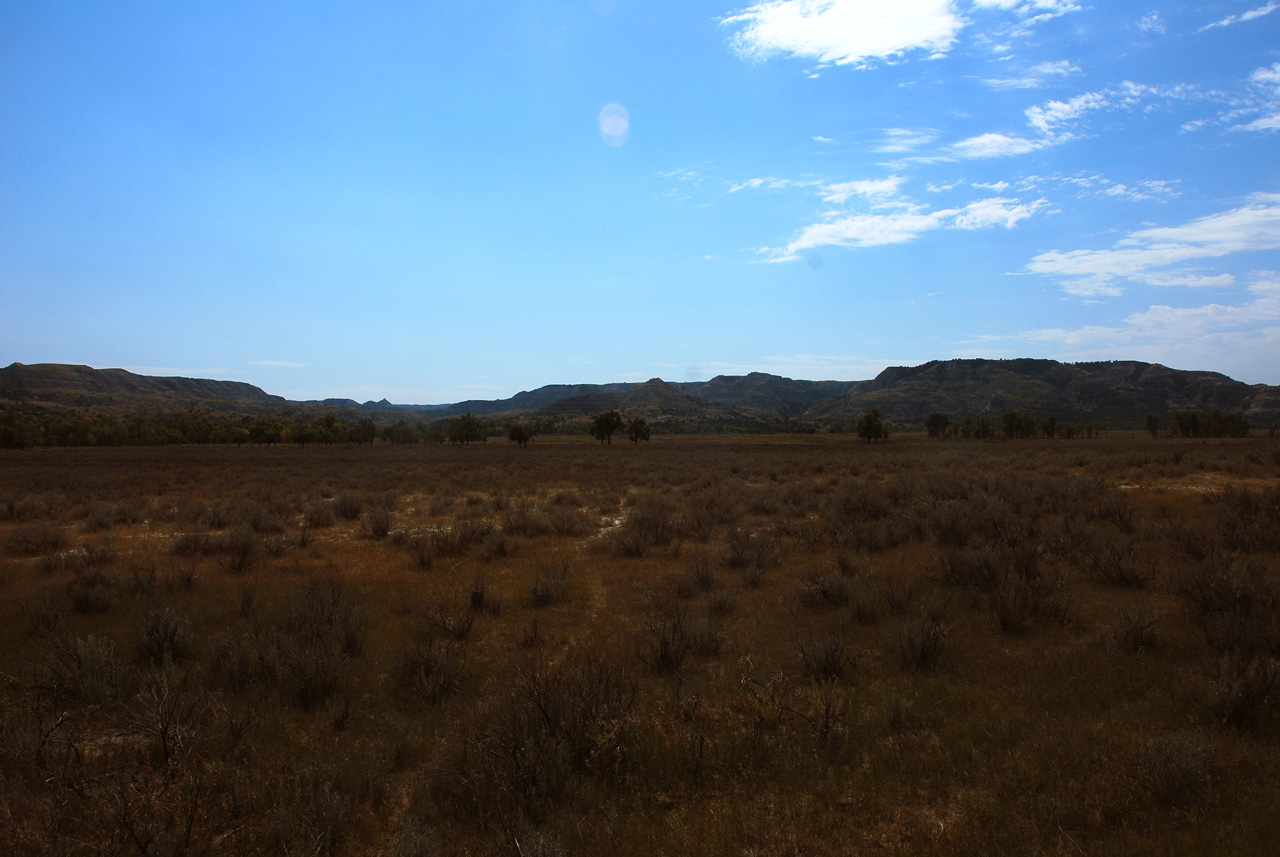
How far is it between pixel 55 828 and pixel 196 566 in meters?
10.6

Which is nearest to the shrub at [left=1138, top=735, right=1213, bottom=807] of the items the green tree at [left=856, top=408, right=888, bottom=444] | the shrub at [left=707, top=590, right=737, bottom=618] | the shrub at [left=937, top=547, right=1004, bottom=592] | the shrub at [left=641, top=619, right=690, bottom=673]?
the shrub at [left=641, top=619, right=690, bottom=673]

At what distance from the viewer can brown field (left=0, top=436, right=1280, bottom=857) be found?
4301 mm

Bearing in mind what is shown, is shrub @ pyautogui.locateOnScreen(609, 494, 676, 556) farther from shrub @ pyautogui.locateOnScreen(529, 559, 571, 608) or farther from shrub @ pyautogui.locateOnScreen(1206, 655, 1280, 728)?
shrub @ pyautogui.locateOnScreen(1206, 655, 1280, 728)

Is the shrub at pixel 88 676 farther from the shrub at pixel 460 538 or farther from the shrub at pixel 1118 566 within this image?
the shrub at pixel 1118 566

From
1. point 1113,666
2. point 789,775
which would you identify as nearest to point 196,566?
point 789,775

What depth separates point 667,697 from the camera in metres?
6.37

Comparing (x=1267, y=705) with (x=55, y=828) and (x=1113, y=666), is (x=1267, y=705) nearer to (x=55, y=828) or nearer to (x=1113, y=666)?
(x=1113, y=666)

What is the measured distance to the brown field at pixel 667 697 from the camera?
4.30 m

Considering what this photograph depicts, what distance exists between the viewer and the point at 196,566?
1270 cm

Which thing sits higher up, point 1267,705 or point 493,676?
point 1267,705

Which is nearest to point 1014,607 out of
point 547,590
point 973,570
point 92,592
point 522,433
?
point 973,570

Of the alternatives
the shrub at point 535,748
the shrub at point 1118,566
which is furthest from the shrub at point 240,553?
the shrub at point 1118,566

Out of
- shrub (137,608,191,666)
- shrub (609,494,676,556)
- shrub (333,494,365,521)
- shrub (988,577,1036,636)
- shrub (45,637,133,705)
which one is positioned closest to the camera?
shrub (45,637,133,705)

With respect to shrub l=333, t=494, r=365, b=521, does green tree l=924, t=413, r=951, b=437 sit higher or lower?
higher
